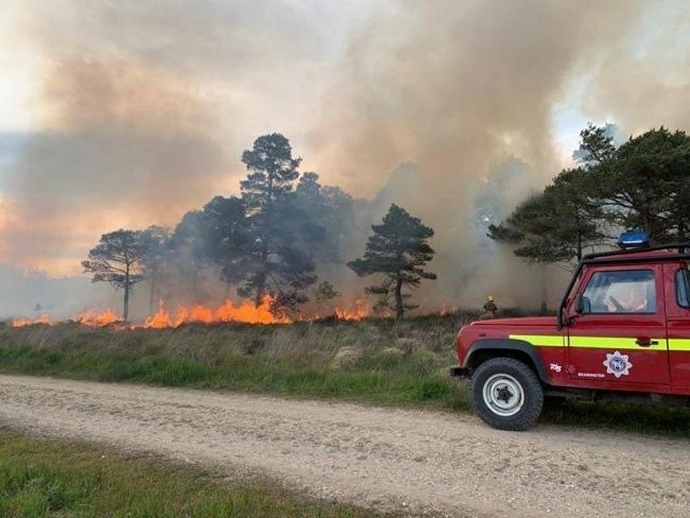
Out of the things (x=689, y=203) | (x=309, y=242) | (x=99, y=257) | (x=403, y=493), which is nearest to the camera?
(x=403, y=493)

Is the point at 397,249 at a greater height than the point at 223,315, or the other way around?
the point at 397,249

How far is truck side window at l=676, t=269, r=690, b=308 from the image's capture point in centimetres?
655

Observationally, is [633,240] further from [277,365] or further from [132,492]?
[277,365]

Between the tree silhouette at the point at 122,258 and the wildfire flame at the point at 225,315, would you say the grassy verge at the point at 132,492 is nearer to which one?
the wildfire flame at the point at 225,315

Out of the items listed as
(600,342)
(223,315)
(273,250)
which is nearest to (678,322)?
(600,342)

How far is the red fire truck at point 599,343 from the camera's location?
6527 mm

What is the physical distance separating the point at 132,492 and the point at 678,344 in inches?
254

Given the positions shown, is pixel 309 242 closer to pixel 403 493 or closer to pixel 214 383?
pixel 214 383

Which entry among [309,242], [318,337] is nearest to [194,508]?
[318,337]

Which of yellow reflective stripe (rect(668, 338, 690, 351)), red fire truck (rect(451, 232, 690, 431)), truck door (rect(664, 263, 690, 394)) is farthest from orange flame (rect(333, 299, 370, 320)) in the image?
yellow reflective stripe (rect(668, 338, 690, 351))

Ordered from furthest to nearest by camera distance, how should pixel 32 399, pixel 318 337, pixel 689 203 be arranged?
pixel 689 203, pixel 318 337, pixel 32 399

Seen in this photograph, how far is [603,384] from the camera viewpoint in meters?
6.87

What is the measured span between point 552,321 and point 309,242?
37.0 meters

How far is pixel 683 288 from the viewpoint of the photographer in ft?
21.7
